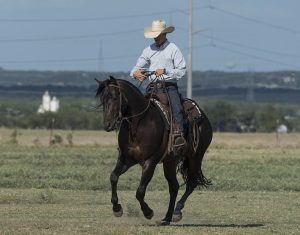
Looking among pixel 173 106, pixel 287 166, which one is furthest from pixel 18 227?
pixel 287 166

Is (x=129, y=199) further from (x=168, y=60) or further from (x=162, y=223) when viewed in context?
(x=168, y=60)

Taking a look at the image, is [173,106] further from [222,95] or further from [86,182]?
[222,95]

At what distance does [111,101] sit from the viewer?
14555mm

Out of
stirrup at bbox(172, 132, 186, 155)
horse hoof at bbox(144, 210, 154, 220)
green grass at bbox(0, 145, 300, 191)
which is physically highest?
stirrup at bbox(172, 132, 186, 155)

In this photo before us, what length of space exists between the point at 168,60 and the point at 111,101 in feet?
5.66

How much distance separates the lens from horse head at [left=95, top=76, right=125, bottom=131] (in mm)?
14367

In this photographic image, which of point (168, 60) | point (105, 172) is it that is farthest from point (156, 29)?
point (105, 172)

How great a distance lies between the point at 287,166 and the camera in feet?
117

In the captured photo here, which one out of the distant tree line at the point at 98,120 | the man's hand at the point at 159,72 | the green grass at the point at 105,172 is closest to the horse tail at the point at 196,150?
the man's hand at the point at 159,72

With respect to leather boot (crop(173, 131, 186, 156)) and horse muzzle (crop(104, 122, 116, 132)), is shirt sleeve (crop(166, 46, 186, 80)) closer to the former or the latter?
leather boot (crop(173, 131, 186, 156))

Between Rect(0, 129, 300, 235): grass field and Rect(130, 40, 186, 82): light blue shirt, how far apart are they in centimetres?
242

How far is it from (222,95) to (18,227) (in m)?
173

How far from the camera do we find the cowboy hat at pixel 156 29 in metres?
15.8

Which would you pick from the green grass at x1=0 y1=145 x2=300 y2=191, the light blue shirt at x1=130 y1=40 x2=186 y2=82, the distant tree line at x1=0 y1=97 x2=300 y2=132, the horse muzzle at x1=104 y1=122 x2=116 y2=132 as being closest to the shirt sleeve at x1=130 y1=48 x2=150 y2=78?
the light blue shirt at x1=130 y1=40 x2=186 y2=82
